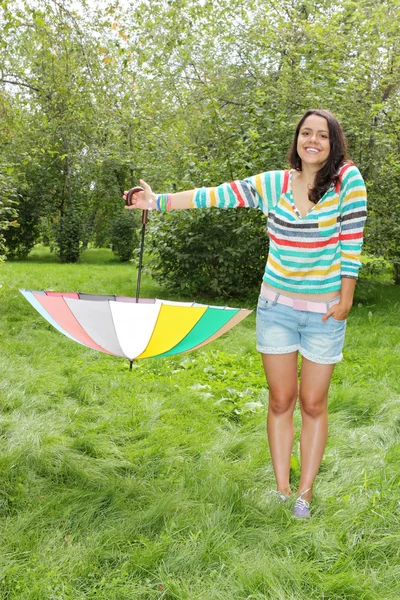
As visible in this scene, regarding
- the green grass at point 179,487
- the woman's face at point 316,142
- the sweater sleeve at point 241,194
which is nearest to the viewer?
the green grass at point 179,487

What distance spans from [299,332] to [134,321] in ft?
2.67

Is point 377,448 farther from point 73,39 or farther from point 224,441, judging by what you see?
point 73,39

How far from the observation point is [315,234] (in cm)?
255

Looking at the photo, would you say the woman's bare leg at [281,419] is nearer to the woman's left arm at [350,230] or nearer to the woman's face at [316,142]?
the woman's left arm at [350,230]

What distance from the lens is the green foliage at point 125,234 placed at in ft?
65.0

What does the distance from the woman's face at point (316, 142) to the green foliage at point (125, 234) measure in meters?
17.3

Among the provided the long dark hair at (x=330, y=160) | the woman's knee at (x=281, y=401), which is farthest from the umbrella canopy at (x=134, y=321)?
the long dark hair at (x=330, y=160)

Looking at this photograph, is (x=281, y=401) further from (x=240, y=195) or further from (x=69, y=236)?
(x=69, y=236)

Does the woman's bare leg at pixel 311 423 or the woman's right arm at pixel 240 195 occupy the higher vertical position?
the woman's right arm at pixel 240 195

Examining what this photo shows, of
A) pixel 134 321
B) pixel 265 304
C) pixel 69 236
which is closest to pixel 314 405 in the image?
pixel 265 304

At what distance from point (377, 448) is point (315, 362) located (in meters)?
1.25

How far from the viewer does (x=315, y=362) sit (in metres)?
2.71

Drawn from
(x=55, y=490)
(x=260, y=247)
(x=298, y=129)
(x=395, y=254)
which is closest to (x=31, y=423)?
(x=55, y=490)

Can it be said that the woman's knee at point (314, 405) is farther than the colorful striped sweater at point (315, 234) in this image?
Yes
